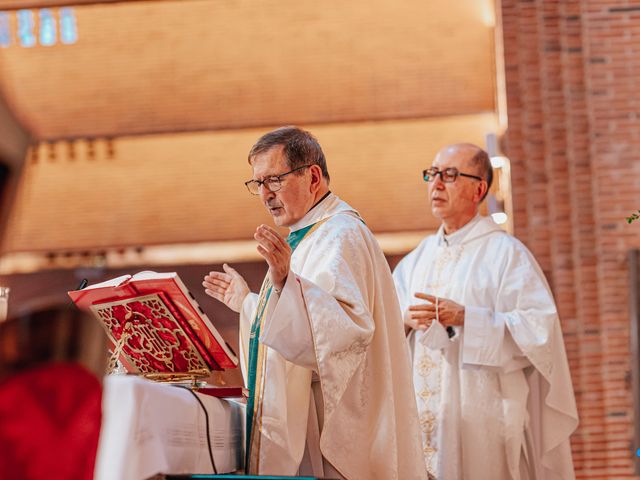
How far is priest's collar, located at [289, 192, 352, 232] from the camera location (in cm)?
378

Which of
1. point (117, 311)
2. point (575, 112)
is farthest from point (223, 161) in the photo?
point (117, 311)

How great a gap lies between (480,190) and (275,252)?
237 centimetres

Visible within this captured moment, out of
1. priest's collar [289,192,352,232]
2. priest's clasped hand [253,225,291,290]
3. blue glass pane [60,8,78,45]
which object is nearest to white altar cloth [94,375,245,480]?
priest's clasped hand [253,225,291,290]

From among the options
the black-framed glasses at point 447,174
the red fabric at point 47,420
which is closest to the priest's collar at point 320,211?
the black-framed glasses at point 447,174

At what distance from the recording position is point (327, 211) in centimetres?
379

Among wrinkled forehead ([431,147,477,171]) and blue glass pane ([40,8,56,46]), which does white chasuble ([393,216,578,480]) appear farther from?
blue glass pane ([40,8,56,46])

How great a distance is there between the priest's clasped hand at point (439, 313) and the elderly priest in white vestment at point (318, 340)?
81cm

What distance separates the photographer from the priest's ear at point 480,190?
5.14 m

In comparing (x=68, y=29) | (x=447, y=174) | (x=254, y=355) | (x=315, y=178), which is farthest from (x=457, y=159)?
(x=68, y=29)

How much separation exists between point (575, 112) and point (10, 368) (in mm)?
7305

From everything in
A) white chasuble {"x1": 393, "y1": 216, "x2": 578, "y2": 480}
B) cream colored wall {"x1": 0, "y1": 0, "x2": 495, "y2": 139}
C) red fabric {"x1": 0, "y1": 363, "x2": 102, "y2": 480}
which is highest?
cream colored wall {"x1": 0, "y1": 0, "x2": 495, "y2": 139}

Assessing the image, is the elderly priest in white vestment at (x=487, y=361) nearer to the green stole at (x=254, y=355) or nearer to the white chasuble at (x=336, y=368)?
the white chasuble at (x=336, y=368)

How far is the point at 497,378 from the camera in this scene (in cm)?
471

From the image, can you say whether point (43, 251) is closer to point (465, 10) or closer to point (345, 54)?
point (345, 54)
